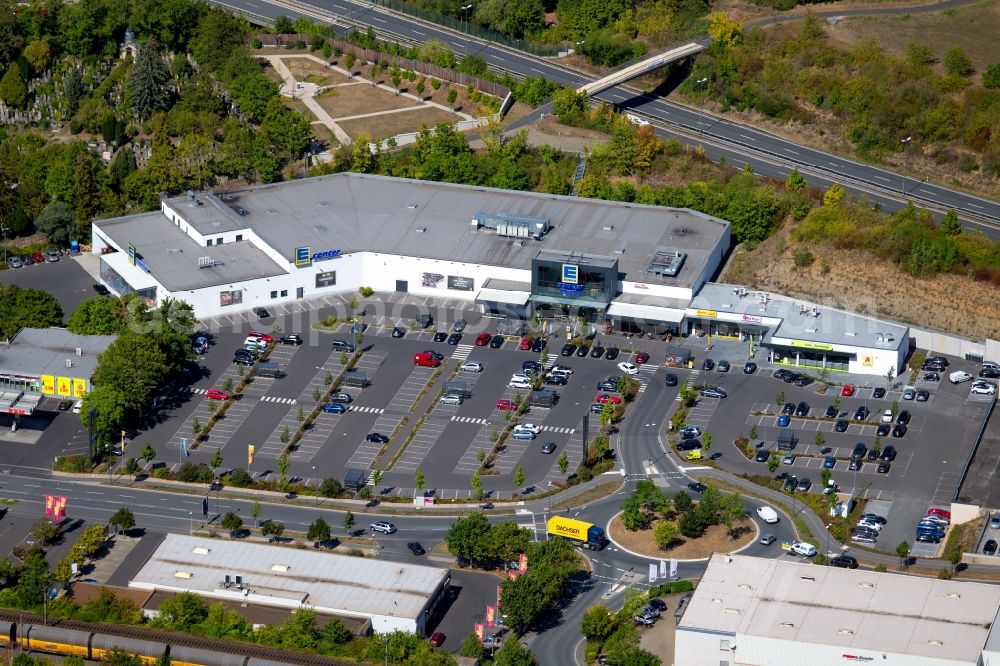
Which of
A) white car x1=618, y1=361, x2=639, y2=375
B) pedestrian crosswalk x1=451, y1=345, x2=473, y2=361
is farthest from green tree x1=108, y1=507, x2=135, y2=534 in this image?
white car x1=618, y1=361, x2=639, y2=375

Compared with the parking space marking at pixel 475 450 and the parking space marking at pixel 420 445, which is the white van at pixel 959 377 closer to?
the parking space marking at pixel 475 450

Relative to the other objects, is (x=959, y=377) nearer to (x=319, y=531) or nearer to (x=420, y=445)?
(x=420, y=445)

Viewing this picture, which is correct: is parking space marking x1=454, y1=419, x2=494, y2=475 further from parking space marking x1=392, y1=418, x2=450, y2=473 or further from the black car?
the black car

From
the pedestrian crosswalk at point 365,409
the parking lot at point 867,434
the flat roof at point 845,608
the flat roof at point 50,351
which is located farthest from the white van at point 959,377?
the flat roof at point 50,351

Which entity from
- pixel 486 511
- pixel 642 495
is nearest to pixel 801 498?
pixel 642 495

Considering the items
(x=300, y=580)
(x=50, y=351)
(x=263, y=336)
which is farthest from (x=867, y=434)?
(x=50, y=351)

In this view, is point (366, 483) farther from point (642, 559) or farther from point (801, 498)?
point (801, 498)
